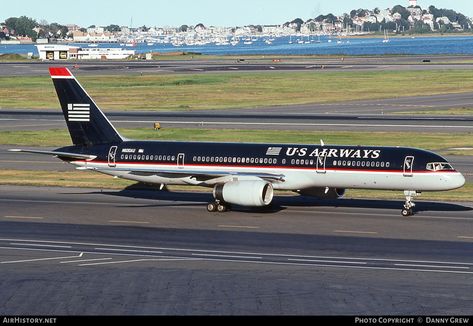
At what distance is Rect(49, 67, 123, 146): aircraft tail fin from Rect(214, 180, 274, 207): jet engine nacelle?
9225mm

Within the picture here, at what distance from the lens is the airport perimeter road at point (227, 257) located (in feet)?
120

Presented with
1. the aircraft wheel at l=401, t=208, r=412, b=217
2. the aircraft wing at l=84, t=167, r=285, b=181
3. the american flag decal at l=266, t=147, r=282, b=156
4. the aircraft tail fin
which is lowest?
the aircraft wheel at l=401, t=208, r=412, b=217

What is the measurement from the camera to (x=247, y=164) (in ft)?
197

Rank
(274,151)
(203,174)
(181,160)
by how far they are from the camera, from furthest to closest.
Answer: (181,160)
(274,151)
(203,174)

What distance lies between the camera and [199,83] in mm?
171250

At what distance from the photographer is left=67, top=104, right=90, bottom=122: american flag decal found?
2534 inches

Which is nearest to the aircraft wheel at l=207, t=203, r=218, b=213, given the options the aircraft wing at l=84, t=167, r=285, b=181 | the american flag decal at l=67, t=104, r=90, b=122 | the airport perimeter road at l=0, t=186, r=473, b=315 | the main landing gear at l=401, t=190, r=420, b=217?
the airport perimeter road at l=0, t=186, r=473, b=315

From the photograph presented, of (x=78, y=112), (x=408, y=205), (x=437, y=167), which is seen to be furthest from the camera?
(x=78, y=112)

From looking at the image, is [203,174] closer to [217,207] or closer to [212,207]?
[212,207]

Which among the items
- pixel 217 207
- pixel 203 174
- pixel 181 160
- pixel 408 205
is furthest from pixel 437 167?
pixel 181 160

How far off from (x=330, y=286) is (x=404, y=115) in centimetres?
8232

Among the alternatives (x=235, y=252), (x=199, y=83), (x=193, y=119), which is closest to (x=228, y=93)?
(x=199, y=83)

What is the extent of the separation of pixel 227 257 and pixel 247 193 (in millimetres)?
11657

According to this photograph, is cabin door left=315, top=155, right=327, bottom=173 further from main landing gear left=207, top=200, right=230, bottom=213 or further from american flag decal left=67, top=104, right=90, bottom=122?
american flag decal left=67, top=104, right=90, bottom=122
